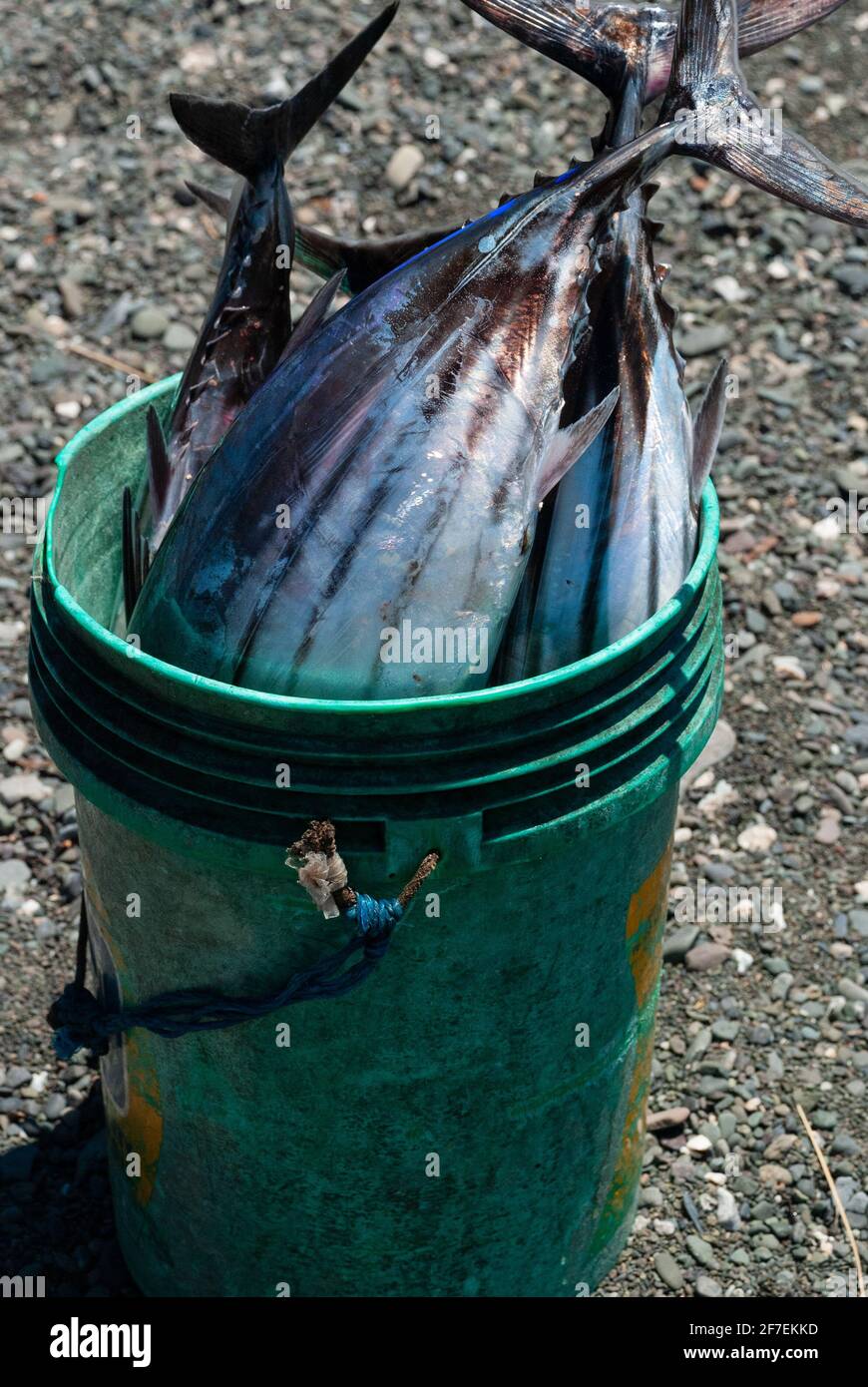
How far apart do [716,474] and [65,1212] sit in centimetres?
275

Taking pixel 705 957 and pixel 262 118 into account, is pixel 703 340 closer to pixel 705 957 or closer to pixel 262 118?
pixel 705 957

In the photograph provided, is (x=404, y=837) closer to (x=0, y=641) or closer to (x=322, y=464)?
(x=322, y=464)

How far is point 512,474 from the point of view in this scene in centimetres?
223

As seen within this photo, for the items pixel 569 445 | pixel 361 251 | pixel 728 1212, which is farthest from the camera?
pixel 728 1212

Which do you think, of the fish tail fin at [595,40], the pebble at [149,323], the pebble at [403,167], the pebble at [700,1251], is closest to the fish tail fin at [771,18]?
the fish tail fin at [595,40]

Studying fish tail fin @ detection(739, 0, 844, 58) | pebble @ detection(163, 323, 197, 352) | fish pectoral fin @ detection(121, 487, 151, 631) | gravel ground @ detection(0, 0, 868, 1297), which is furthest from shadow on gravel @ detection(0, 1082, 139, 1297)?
pebble @ detection(163, 323, 197, 352)

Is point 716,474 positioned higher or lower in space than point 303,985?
higher

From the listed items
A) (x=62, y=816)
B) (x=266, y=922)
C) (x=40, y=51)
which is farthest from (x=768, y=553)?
(x=40, y=51)

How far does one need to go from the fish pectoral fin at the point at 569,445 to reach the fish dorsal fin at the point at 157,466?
0.65 m

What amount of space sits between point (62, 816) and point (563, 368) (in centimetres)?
193

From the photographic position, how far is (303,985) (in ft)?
7.03

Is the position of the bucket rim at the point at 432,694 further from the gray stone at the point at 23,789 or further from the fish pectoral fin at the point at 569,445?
the gray stone at the point at 23,789

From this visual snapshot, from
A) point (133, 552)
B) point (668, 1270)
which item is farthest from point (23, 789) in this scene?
point (668, 1270)

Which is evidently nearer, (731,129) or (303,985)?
(303,985)
